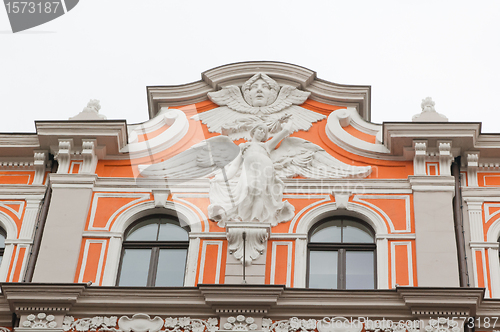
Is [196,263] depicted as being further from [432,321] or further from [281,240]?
[432,321]

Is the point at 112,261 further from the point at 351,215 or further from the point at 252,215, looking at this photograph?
the point at 351,215

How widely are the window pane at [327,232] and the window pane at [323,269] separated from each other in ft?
1.05

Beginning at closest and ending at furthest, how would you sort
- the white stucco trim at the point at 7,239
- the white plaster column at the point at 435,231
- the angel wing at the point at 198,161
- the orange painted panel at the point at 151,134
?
the white plaster column at the point at 435,231, the white stucco trim at the point at 7,239, the angel wing at the point at 198,161, the orange painted panel at the point at 151,134

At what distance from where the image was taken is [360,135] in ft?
69.3

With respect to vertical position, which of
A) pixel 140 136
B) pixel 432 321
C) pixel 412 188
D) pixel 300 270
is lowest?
Result: pixel 432 321

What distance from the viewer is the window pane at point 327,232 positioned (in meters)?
19.2

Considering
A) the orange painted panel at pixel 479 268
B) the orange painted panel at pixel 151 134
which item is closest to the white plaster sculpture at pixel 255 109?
the orange painted panel at pixel 151 134

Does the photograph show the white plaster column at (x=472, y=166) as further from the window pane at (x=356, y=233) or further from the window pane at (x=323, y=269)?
the window pane at (x=323, y=269)

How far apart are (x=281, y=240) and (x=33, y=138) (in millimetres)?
5477

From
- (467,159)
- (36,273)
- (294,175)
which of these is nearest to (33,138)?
(36,273)

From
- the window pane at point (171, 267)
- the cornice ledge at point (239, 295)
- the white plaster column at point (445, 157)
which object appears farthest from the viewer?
the white plaster column at point (445, 157)

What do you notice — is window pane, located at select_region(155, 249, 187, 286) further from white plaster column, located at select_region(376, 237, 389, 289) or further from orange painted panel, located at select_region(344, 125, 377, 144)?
orange painted panel, located at select_region(344, 125, 377, 144)

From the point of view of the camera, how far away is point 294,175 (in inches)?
792

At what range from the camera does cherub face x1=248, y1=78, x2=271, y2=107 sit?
843 inches
